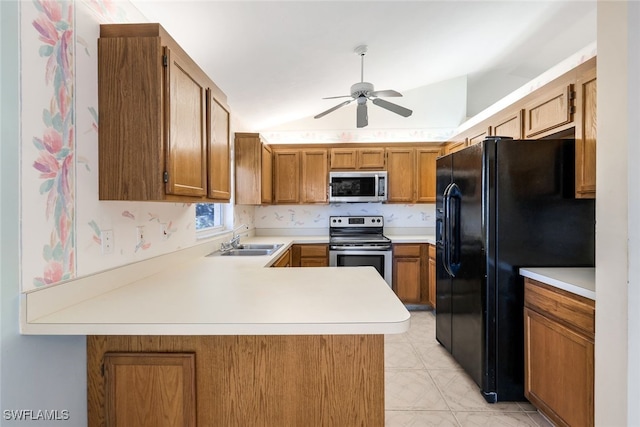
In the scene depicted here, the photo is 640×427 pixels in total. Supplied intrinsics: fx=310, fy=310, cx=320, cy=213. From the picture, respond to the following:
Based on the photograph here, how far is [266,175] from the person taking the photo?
12.0ft

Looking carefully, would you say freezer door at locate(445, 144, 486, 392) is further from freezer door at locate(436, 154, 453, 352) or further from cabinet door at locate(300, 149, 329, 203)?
cabinet door at locate(300, 149, 329, 203)

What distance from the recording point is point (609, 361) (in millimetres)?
1173

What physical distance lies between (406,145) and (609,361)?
320 cm

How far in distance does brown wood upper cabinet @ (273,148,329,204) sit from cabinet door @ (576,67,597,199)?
262cm

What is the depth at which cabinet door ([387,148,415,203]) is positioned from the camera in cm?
404

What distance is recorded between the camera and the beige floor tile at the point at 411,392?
2.01 metres

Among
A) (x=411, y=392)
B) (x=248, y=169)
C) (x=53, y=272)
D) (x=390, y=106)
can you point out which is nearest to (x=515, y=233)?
(x=411, y=392)

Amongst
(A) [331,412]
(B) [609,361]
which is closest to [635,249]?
(B) [609,361]

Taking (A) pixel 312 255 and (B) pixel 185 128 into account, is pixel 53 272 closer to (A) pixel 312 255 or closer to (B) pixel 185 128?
(B) pixel 185 128

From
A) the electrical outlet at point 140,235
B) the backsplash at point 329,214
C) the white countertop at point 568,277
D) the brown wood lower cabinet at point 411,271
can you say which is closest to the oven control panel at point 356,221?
the backsplash at point 329,214

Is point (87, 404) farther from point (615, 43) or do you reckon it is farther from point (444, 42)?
point (444, 42)

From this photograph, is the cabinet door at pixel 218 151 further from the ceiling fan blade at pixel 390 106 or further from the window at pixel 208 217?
the ceiling fan blade at pixel 390 106

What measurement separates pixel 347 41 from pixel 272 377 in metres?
2.33

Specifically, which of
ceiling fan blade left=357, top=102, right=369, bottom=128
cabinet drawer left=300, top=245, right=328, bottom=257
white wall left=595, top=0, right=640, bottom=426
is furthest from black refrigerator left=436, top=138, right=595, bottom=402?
cabinet drawer left=300, top=245, right=328, bottom=257
